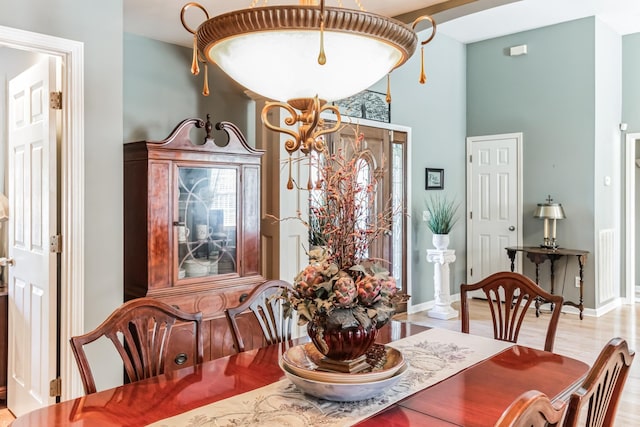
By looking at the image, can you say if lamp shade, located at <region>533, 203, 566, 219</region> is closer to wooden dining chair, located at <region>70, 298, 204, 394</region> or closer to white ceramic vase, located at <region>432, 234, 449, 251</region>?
white ceramic vase, located at <region>432, 234, 449, 251</region>

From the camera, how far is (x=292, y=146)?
2021 mm

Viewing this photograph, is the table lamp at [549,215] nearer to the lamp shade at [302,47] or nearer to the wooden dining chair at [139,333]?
the lamp shade at [302,47]

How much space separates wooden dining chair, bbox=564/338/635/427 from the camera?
3.56 ft

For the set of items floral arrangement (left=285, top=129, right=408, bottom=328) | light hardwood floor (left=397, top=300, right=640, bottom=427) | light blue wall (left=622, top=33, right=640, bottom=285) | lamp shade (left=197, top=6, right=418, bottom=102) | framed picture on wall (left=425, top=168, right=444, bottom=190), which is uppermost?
light blue wall (left=622, top=33, right=640, bottom=285)

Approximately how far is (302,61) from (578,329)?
4.81m

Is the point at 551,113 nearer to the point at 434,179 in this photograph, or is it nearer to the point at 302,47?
the point at 434,179

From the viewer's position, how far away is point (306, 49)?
158 cm

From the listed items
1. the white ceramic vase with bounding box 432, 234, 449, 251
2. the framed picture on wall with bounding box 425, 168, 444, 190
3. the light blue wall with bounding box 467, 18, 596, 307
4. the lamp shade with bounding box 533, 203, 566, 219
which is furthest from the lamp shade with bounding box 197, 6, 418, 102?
the light blue wall with bounding box 467, 18, 596, 307

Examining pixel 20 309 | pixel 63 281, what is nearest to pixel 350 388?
pixel 63 281

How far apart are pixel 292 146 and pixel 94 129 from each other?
4.21ft

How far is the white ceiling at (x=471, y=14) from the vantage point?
121 inches

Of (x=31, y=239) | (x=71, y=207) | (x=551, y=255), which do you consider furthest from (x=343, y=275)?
(x=551, y=255)

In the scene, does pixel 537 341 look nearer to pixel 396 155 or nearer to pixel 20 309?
pixel 396 155

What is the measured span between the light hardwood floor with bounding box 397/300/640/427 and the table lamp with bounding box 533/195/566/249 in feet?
2.68
